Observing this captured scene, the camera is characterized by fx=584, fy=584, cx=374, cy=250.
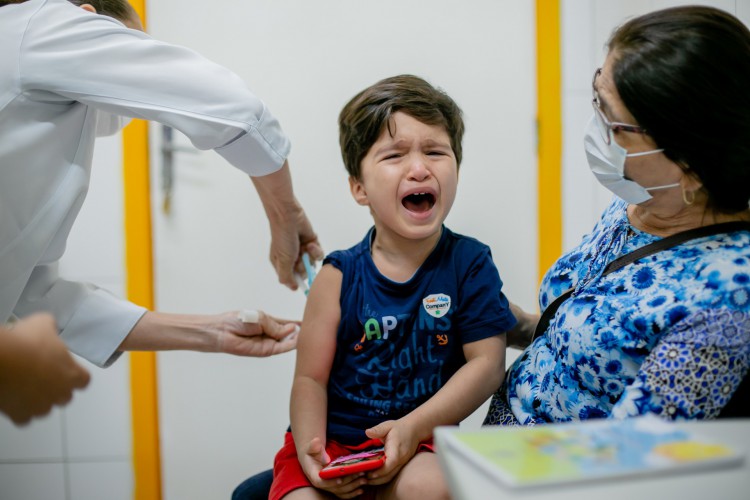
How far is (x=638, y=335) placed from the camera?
91cm

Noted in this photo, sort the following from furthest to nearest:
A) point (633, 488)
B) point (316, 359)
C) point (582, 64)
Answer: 1. point (582, 64)
2. point (316, 359)
3. point (633, 488)

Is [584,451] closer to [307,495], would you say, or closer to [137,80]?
[307,495]

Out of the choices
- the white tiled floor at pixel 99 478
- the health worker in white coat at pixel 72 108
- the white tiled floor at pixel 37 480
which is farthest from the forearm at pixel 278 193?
the white tiled floor at pixel 37 480

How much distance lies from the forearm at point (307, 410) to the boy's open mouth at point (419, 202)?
42 centimetres

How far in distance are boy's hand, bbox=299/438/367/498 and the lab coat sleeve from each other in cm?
58

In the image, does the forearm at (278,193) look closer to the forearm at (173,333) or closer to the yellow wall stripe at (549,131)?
the forearm at (173,333)

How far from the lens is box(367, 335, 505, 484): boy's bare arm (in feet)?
3.42

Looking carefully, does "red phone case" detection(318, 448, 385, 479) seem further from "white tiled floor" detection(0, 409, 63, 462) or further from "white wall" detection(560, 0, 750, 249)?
"white tiled floor" detection(0, 409, 63, 462)

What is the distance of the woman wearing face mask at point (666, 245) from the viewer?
0.83 m

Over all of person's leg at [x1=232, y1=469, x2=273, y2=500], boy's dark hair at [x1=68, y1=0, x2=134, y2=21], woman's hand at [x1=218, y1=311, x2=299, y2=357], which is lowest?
person's leg at [x1=232, y1=469, x2=273, y2=500]

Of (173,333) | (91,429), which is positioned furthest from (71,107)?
(91,429)

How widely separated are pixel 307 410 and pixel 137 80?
70 cm

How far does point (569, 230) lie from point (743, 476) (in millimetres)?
1502

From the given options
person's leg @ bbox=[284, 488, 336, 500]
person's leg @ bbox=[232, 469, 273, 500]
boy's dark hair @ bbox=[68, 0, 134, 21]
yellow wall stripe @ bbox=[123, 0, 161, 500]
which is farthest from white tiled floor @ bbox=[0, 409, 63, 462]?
boy's dark hair @ bbox=[68, 0, 134, 21]
